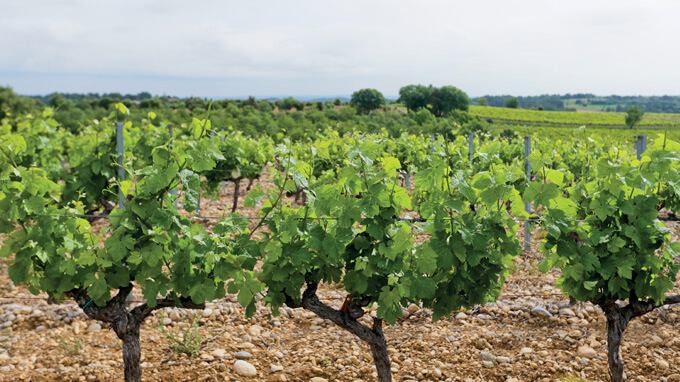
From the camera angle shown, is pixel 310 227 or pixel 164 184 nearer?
pixel 164 184

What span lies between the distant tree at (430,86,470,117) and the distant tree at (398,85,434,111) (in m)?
1.83

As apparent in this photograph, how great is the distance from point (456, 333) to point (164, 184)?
2959mm

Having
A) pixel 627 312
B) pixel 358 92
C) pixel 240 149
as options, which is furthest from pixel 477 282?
pixel 358 92

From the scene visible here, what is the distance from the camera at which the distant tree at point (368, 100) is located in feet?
256

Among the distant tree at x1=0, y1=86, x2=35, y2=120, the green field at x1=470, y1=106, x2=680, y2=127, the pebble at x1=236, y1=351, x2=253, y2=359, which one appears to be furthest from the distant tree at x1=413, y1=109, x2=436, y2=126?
the pebble at x1=236, y1=351, x2=253, y2=359

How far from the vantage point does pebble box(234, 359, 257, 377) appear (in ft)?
12.8

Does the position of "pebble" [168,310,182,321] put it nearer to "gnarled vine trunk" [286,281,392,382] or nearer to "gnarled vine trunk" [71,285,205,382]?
"gnarled vine trunk" [71,285,205,382]

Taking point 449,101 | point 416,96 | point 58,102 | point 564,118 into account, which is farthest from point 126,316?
point 416,96

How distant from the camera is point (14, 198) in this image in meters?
3.20

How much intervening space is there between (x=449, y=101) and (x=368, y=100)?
12.7 meters

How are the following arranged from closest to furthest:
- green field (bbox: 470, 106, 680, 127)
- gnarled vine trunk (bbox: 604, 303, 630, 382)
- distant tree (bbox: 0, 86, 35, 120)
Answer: gnarled vine trunk (bbox: 604, 303, 630, 382), distant tree (bbox: 0, 86, 35, 120), green field (bbox: 470, 106, 680, 127)

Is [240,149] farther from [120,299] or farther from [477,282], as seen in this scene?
[477,282]

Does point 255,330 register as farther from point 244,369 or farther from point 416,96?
point 416,96

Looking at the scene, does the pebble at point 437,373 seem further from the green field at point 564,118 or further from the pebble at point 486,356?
the green field at point 564,118
